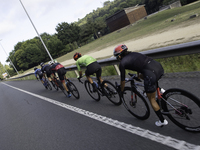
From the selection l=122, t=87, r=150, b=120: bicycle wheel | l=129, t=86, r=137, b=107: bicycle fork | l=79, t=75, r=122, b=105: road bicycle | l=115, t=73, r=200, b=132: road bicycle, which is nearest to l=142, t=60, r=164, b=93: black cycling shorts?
l=115, t=73, r=200, b=132: road bicycle

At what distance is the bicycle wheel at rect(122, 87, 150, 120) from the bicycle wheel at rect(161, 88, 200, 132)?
58 cm

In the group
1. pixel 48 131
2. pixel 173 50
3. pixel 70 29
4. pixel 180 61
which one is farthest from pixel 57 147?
pixel 70 29

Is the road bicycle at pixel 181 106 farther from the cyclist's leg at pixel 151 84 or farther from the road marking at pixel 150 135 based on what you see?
the road marking at pixel 150 135

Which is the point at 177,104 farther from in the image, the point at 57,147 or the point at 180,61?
the point at 180,61

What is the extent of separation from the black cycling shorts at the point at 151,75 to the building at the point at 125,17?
192ft

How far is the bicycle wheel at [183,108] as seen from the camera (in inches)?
108

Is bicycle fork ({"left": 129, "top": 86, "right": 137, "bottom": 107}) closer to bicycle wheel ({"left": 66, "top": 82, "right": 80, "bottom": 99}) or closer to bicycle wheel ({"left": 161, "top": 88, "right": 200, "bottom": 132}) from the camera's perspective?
bicycle wheel ({"left": 161, "top": 88, "right": 200, "bottom": 132})

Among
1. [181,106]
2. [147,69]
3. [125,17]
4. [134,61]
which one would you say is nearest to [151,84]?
[147,69]

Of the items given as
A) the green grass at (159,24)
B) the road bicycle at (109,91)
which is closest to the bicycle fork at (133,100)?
the road bicycle at (109,91)

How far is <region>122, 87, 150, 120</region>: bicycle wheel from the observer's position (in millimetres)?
3672

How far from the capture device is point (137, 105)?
391 cm

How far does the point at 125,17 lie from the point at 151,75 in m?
59.3

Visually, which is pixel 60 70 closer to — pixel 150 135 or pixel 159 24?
pixel 150 135

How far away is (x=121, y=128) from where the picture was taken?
379 cm
